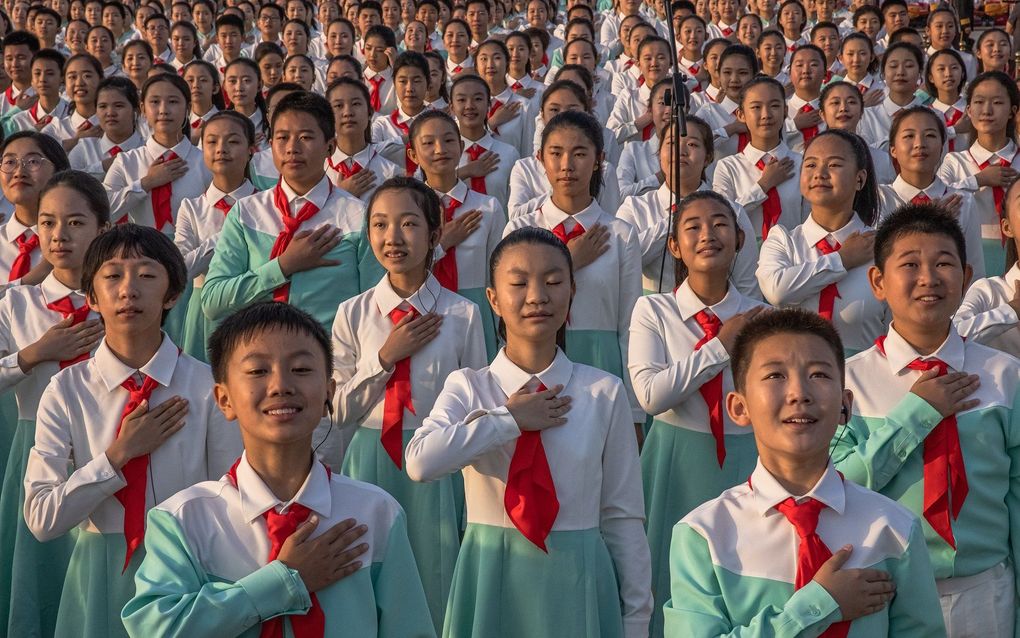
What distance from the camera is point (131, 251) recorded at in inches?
145

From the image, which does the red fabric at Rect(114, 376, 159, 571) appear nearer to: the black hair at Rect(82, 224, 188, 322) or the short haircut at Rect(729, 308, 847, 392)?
the black hair at Rect(82, 224, 188, 322)

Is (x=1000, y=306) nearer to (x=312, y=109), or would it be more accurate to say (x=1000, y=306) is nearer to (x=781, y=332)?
(x=781, y=332)

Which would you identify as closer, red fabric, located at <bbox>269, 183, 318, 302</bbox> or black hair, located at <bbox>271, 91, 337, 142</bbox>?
red fabric, located at <bbox>269, 183, 318, 302</bbox>

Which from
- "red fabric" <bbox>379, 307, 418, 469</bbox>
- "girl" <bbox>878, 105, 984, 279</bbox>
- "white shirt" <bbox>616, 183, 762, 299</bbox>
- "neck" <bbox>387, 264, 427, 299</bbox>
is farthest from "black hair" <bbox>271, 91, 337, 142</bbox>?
"girl" <bbox>878, 105, 984, 279</bbox>

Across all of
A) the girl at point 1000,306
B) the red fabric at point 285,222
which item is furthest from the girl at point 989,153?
the red fabric at point 285,222

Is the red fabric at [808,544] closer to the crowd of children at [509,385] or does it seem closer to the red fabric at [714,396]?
the crowd of children at [509,385]

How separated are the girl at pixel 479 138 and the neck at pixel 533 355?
139 inches

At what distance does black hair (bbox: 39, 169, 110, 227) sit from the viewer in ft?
14.7

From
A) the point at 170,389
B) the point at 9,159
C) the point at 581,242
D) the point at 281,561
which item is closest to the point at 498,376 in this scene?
the point at 170,389

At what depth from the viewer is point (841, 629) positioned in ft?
8.35

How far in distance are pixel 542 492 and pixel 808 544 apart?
2.97 feet

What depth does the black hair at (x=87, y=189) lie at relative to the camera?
448 cm

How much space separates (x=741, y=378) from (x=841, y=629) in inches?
22.6

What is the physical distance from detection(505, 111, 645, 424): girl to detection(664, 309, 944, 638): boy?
7.13 feet
